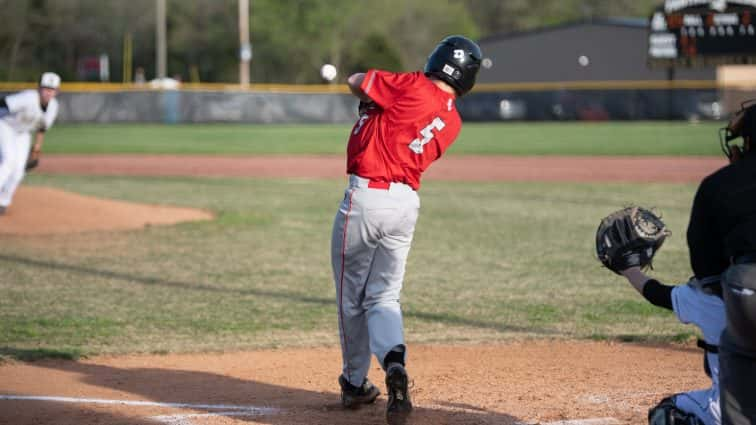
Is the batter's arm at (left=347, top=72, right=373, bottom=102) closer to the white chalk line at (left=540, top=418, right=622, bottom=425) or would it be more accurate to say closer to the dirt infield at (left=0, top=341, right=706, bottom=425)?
the dirt infield at (left=0, top=341, right=706, bottom=425)

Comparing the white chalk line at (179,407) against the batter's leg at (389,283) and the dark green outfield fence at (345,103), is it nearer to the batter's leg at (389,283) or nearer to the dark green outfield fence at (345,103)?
the batter's leg at (389,283)

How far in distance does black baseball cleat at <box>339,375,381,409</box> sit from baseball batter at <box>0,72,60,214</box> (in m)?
8.96

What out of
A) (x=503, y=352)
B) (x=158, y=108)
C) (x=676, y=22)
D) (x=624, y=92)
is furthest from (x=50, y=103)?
(x=624, y=92)

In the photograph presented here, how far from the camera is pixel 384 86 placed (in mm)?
4816

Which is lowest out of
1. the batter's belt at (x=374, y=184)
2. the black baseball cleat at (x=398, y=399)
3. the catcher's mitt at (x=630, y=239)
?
the black baseball cleat at (x=398, y=399)

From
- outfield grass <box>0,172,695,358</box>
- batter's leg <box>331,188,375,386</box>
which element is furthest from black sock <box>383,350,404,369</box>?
outfield grass <box>0,172,695,358</box>

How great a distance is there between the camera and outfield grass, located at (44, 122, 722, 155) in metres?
28.5

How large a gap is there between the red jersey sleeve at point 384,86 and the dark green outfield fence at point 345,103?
37251 millimetres

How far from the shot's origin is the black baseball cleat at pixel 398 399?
15.1 ft

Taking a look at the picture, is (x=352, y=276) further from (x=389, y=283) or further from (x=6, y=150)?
(x=6, y=150)

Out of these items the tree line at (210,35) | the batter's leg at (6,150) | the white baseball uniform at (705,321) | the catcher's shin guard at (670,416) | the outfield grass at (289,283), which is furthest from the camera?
the tree line at (210,35)

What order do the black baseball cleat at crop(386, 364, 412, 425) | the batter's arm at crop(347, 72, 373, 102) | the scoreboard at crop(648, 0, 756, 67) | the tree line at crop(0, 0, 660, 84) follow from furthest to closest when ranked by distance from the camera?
the tree line at crop(0, 0, 660, 84) < the scoreboard at crop(648, 0, 756, 67) < the batter's arm at crop(347, 72, 373, 102) < the black baseball cleat at crop(386, 364, 412, 425)

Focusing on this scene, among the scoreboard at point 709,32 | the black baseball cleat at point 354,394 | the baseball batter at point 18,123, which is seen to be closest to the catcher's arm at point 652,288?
the black baseball cleat at point 354,394

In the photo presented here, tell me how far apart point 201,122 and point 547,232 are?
32417 millimetres
